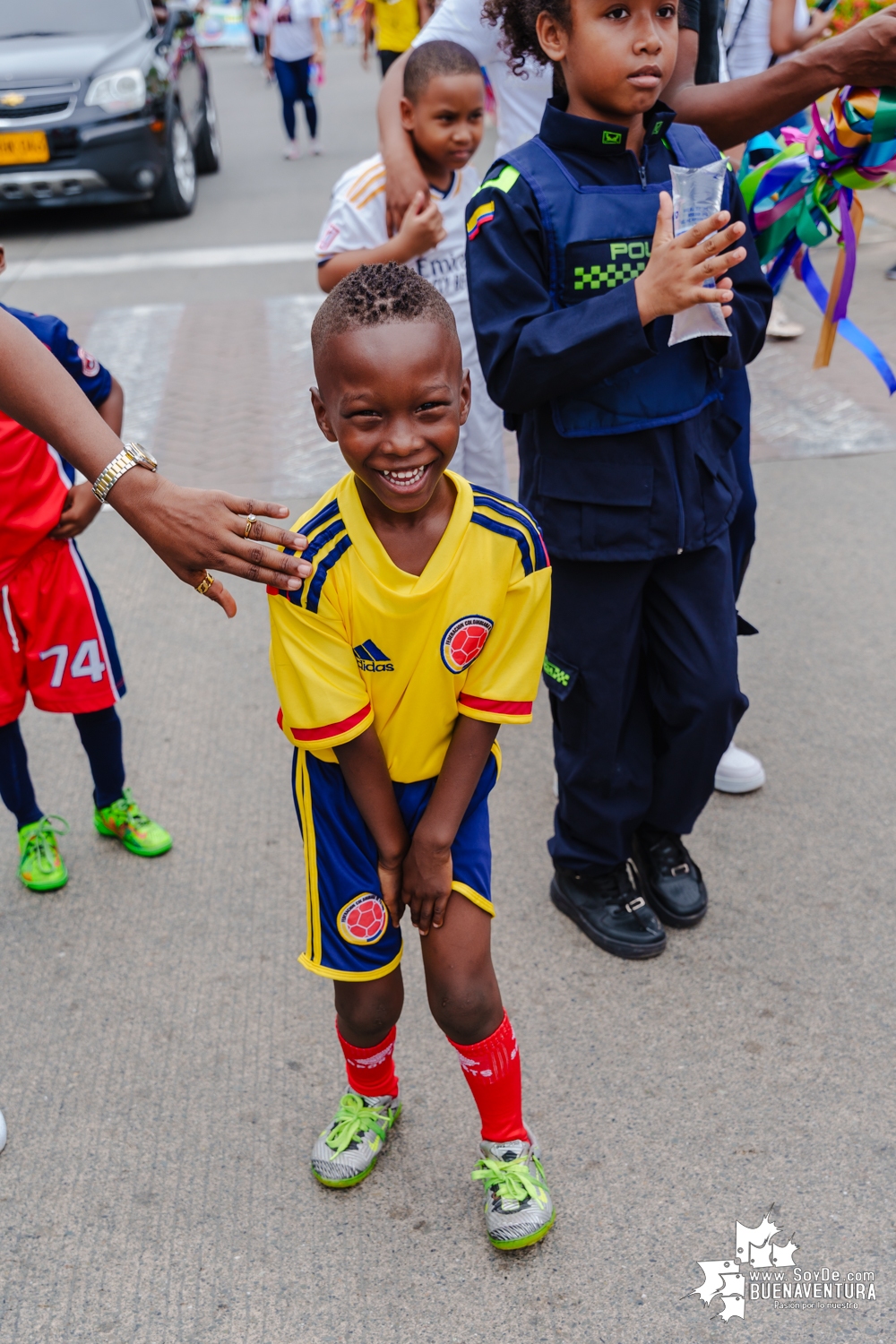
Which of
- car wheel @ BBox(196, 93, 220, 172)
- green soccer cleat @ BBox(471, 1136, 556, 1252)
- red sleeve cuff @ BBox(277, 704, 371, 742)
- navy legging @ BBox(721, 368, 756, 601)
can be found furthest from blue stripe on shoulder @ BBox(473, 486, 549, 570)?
car wheel @ BBox(196, 93, 220, 172)

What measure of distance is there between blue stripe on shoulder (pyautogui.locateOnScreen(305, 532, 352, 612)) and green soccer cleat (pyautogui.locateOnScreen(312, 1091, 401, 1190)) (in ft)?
3.33

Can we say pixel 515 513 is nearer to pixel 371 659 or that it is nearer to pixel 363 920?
Answer: pixel 371 659

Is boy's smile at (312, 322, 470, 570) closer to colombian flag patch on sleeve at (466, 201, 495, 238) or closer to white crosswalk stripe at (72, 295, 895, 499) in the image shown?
colombian flag patch on sleeve at (466, 201, 495, 238)

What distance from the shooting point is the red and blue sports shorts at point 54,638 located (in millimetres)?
2904

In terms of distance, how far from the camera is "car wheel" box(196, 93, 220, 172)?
38.5ft

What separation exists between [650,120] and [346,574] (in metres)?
1.14

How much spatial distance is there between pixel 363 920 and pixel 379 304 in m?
0.99

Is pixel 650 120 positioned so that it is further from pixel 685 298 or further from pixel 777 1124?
pixel 777 1124

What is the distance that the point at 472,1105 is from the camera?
8.16 ft

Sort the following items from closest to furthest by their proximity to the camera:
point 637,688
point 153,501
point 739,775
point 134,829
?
point 153,501, point 637,688, point 134,829, point 739,775

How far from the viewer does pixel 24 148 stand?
910 centimetres

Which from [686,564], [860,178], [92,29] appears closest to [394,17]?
[92,29]

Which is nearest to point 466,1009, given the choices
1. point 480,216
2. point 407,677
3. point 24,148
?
point 407,677

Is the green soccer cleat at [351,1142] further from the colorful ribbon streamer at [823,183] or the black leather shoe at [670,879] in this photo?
the colorful ribbon streamer at [823,183]
